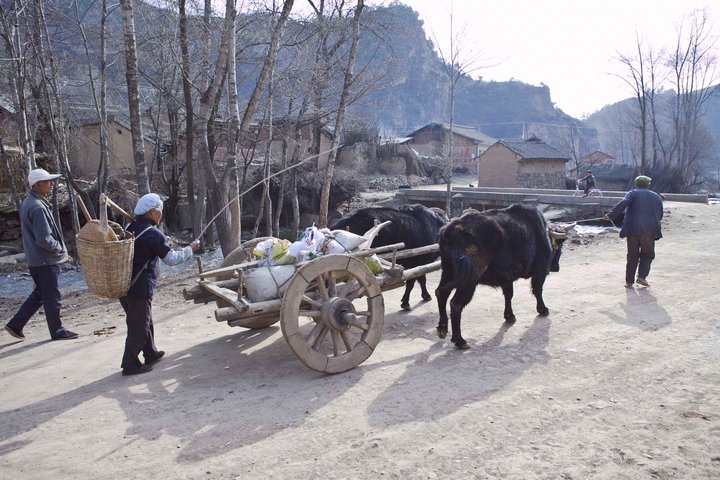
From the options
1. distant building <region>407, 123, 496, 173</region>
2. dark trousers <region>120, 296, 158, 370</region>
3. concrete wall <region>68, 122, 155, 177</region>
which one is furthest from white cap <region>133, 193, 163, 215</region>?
distant building <region>407, 123, 496, 173</region>

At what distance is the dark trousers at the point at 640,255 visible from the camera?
762 cm

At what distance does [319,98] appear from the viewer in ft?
44.0

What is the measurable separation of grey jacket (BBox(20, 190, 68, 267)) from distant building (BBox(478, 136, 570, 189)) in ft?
90.6

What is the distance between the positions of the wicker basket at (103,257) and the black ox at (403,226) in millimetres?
2733

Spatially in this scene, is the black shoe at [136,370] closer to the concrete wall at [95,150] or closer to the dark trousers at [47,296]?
the dark trousers at [47,296]

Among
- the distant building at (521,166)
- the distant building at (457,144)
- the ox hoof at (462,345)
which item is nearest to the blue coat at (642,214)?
the ox hoof at (462,345)

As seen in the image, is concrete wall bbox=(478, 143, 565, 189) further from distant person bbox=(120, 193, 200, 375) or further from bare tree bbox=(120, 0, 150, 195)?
distant person bbox=(120, 193, 200, 375)

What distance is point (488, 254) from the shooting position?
5.22 m

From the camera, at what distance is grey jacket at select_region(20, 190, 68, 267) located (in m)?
5.44

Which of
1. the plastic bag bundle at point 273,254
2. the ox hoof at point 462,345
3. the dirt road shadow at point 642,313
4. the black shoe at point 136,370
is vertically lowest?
the dirt road shadow at point 642,313

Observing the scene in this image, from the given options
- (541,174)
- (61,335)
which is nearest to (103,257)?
(61,335)

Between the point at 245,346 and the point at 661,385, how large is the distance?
354cm

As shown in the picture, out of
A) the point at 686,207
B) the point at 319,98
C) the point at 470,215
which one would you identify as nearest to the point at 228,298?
the point at 470,215

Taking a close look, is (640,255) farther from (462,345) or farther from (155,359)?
(155,359)
